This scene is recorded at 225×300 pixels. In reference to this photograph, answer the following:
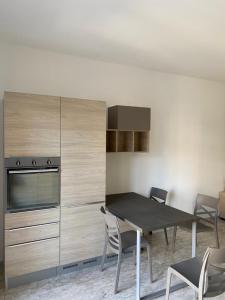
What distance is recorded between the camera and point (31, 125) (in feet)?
8.07

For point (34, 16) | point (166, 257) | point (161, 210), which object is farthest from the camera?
point (166, 257)

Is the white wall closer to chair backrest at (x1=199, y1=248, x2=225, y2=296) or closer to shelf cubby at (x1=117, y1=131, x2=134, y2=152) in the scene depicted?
shelf cubby at (x1=117, y1=131, x2=134, y2=152)

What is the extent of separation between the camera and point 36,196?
254cm

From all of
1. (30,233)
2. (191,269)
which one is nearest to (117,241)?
(191,269)

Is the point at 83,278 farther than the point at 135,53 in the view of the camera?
No

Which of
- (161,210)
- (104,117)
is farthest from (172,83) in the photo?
(161,210)

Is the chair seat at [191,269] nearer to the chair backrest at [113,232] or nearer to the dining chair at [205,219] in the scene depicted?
the chair backrest at [113,232]

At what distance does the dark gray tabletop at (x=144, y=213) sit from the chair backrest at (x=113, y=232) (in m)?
0.15

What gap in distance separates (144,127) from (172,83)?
49.3 inches

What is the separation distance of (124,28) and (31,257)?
256cm

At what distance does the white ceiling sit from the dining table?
1.93 metres

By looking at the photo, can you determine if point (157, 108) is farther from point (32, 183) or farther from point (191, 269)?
point (191, 269)

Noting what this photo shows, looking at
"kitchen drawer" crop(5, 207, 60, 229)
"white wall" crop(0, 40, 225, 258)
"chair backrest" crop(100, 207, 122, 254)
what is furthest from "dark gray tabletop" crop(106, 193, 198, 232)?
"kitchen drawer" crop(5, 207, 60, 229)

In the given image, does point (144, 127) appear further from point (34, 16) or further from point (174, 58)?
point (34, 16)
